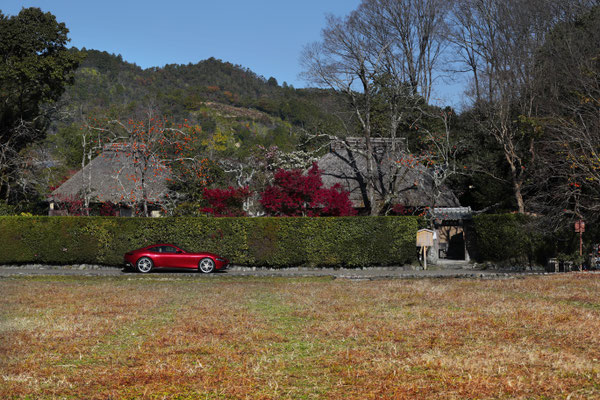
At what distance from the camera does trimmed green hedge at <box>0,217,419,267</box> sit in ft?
96.8

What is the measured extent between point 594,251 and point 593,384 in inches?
971

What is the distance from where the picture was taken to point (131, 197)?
124 feet

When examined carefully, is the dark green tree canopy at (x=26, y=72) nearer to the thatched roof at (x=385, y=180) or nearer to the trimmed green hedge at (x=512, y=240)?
the thatched roof at (x=385, y=180)

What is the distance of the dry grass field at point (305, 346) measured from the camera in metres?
7.02

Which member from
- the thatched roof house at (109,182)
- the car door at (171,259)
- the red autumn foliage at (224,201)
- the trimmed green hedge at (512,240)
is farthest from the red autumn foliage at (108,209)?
the trimmed green hedge at (512,240)

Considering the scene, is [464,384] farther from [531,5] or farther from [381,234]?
[531,5]

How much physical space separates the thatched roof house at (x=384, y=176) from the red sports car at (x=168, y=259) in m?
12.9

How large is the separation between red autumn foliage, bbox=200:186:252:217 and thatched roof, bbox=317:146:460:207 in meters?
8.29

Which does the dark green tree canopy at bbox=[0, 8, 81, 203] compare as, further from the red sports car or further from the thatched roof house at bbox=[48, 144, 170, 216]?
the red sports car

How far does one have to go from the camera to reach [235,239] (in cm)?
2966

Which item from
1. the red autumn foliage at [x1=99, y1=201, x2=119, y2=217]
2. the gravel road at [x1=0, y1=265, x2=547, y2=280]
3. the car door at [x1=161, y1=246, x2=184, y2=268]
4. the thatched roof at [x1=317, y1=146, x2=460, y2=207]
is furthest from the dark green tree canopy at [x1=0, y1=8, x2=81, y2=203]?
the thatched roof at [x1=317, y1=146, x2=460, y2=207]

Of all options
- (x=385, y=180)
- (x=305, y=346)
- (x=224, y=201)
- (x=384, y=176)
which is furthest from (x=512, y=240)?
(x=305, y=346)

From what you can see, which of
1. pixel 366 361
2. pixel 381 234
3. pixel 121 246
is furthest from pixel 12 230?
pixel 366 361

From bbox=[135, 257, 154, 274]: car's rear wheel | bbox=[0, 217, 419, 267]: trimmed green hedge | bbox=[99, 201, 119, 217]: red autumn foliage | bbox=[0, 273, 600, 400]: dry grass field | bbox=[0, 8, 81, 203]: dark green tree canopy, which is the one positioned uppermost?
bbox=[0, 8, 81, 203]: dark green tree canopy
